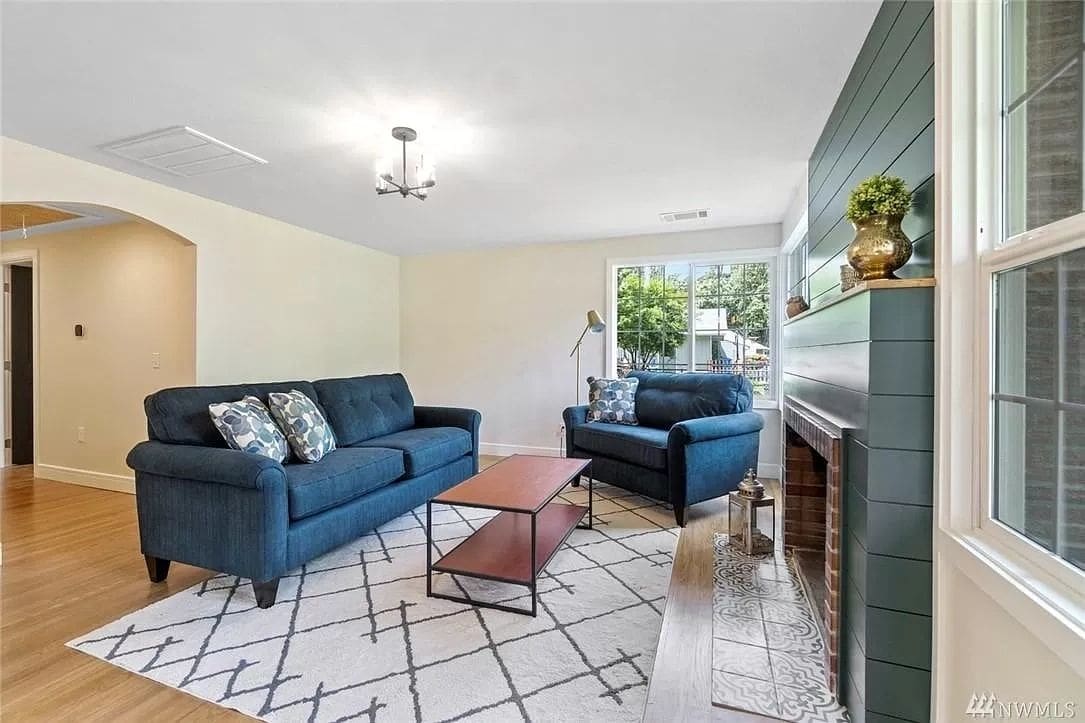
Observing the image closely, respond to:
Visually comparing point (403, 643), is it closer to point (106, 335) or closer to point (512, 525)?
point (512, 525)

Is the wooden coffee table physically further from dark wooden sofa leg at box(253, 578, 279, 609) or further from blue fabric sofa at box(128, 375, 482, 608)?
dark wooden sofa leg at box(253, 578, 279, 609)

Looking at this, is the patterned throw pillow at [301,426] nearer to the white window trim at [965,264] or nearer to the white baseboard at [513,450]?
the white baseboard at [513,450]

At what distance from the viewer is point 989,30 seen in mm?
1142

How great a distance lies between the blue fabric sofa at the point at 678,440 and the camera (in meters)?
3.19

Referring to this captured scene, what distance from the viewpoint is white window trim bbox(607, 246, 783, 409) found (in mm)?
4375

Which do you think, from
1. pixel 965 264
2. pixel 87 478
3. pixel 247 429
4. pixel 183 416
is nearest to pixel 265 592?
pixel 247 429

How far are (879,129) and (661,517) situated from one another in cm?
257

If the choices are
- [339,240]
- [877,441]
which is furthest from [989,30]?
[339,240]

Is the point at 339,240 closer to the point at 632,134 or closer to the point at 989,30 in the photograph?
the point at 632,134

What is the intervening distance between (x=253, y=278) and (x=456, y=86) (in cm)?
279

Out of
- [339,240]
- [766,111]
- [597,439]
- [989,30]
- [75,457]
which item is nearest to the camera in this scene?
[989,30]

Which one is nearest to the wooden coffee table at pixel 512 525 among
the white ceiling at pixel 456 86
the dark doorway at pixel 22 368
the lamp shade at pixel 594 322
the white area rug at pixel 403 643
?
the white area rug at pixel 403 643

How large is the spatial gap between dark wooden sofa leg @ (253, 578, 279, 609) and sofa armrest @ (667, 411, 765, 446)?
7.76 ft

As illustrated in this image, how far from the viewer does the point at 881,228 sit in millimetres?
→ 1382
